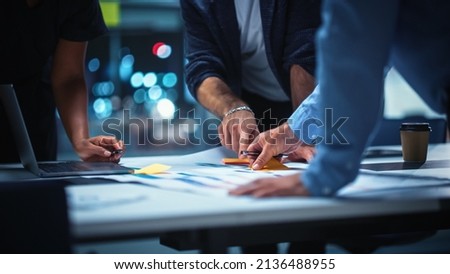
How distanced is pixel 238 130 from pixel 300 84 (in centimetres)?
31

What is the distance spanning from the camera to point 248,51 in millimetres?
1854

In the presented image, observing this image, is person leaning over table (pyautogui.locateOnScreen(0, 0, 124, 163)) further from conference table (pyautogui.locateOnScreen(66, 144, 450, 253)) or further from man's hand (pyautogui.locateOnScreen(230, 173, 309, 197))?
man's hand (pyautogui.locateOnScreen(230, 173, 309, 197))

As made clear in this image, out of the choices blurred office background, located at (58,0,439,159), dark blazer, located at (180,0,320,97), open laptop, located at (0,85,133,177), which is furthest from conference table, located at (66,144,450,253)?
blurred office background, located at (58,0,439,159)

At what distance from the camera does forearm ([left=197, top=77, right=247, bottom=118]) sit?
5.45ft

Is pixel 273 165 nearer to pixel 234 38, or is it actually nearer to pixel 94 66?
pixel 234 38

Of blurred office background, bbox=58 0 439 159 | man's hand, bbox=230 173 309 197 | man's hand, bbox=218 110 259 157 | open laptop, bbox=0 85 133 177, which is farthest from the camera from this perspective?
blurred office background, bbox=58 0 439 159

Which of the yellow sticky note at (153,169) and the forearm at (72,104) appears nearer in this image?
the yellow sticky note at (153,169)

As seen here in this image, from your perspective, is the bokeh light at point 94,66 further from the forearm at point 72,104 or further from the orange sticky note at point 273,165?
the orange sticky note at point 273,165

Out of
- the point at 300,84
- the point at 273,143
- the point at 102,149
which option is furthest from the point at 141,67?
the point at 273,143

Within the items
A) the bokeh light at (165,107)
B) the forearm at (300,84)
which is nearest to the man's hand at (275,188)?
the forearm at (300,84)

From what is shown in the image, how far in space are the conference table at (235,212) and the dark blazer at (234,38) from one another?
658mm

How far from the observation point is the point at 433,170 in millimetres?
1322

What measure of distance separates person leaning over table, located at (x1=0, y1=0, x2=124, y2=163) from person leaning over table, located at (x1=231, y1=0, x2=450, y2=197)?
0.73m

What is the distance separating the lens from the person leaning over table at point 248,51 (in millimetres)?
1720
